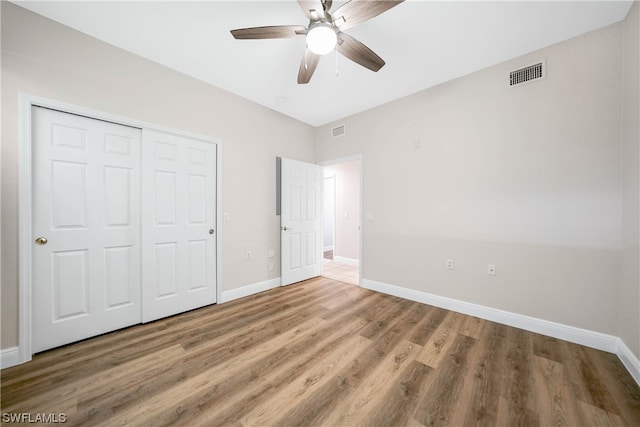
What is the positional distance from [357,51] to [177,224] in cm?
257

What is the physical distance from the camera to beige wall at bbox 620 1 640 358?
5.63 feet

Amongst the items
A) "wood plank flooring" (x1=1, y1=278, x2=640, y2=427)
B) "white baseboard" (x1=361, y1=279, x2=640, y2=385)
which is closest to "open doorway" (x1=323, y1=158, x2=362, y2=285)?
"white baseboard" (x1=361, y1=279, x2=640, y2=385)

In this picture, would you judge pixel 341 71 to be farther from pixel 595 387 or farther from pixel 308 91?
pixel 595 387

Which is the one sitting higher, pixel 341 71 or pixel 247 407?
pixel 341 71

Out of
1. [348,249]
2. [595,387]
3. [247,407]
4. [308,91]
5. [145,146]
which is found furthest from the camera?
[348,249]

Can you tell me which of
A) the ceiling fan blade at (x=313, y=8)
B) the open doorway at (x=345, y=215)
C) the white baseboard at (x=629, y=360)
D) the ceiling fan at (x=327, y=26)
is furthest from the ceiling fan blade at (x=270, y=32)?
the open doorway at (x=345, y=215)

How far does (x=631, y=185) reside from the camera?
5.90 ft

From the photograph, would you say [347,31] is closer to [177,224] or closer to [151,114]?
[151,114]

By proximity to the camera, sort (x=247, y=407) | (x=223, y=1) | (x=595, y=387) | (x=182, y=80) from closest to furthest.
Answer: (x=247, y=407) → (x=595, y=387) → (x=223, y=1) → (x=182, y=80)

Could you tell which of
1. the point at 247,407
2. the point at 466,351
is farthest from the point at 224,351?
the point at 466,351

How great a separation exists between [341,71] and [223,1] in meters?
1.29

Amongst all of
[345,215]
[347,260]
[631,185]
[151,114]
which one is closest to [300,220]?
[345,215]

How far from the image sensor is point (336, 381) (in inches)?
65.1

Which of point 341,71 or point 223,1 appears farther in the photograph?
point 341,71
